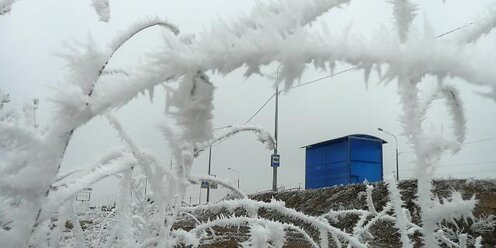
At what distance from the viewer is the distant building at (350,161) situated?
18.4 metres

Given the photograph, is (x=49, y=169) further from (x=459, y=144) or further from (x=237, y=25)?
(x=459, y=144)

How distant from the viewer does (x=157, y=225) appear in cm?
122

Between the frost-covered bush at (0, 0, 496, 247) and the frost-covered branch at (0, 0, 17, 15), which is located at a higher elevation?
the frost-covered branch at (0, 0, 17, 15)

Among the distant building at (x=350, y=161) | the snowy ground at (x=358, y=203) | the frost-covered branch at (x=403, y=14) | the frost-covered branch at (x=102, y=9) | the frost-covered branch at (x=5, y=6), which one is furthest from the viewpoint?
the distant building at (x=350, y=161)

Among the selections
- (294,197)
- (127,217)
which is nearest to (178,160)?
(127,217)

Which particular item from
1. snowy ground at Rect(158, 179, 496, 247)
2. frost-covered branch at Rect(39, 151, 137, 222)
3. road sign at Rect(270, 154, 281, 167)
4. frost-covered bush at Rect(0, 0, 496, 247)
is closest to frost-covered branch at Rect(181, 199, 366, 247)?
frost-covered branch at Rect(39, 151, 137, 222)

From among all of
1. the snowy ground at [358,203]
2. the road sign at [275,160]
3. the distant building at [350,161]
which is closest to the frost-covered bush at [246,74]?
the snowy ground at [358,203]

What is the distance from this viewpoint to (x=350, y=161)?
1845cm

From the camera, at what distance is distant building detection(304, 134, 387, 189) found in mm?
18375

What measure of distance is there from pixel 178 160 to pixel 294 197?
12.6m

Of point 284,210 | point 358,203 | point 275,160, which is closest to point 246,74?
point 284,210

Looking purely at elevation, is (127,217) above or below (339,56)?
below

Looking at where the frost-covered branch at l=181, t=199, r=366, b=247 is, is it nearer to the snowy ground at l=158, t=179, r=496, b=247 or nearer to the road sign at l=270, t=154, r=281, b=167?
the snowy ground at l=158, t=179, r=496, b=247

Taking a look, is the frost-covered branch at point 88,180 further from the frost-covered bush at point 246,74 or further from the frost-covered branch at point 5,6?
the frost-covered branch at point 5,6
